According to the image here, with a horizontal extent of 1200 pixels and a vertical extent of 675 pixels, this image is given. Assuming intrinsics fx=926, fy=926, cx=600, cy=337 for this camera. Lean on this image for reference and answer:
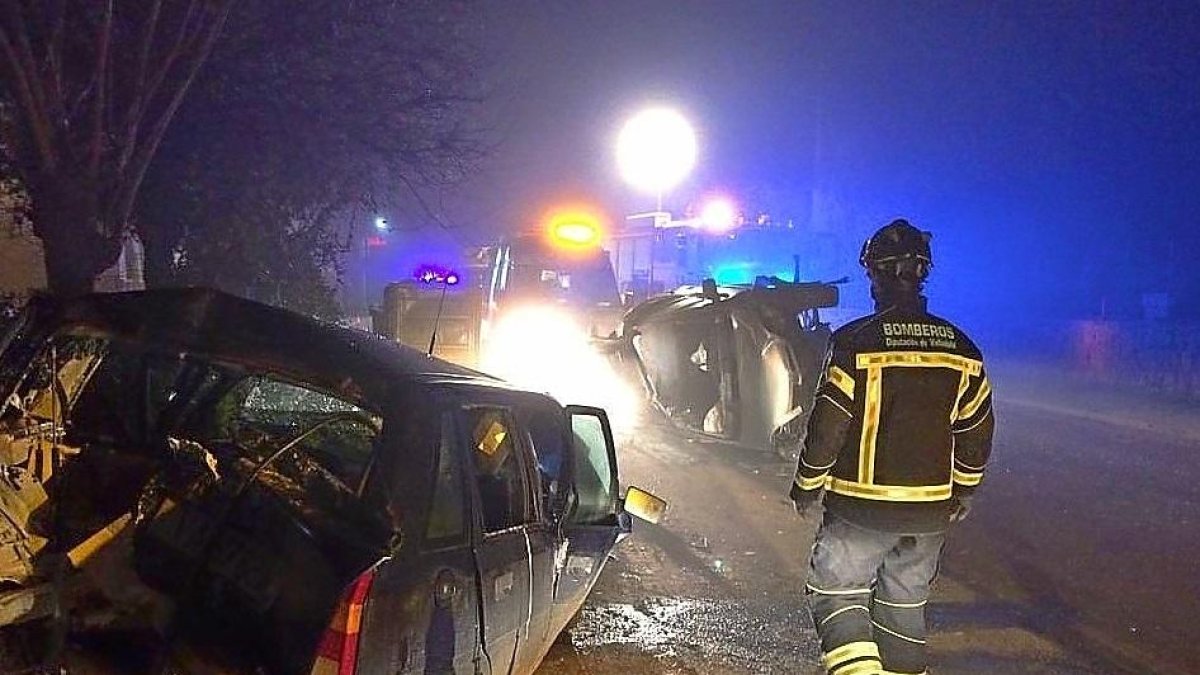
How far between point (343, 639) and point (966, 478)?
8.21ft

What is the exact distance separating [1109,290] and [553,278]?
31.0m

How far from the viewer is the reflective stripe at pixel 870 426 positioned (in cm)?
343

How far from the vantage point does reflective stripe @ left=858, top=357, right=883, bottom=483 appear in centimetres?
343

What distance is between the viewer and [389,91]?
10.8m

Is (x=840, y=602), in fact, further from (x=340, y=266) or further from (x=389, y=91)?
(x=340, y=266)

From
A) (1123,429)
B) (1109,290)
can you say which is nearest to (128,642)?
(1123,429)

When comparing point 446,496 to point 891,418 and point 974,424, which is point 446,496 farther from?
point 974,424

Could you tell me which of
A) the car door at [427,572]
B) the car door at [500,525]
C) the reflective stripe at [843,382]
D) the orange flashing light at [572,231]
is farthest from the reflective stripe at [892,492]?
the orange flashing light at [572,231]

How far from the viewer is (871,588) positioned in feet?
12.0

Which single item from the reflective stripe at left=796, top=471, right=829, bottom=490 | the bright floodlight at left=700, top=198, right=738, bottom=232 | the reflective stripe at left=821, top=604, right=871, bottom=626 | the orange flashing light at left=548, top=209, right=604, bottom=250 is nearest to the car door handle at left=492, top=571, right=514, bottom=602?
the reflective stripe at left=796, top=471, right=829, bottom=490

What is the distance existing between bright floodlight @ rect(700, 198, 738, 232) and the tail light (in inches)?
592

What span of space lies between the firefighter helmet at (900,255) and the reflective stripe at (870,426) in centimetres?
44

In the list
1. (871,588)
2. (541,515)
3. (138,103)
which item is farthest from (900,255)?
(138,103)

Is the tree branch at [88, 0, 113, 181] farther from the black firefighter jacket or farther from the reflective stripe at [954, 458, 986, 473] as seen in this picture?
the reflective stripe at [954, 458, 986, 473]
